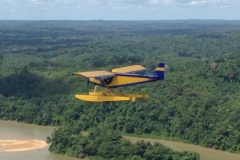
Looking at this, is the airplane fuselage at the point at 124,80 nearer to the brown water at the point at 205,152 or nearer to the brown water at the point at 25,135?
the brown water at the point at 25,135

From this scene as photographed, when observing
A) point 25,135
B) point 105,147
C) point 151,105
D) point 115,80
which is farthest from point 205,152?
point 115,80

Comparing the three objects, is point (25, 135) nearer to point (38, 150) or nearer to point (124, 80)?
point (38, 150)

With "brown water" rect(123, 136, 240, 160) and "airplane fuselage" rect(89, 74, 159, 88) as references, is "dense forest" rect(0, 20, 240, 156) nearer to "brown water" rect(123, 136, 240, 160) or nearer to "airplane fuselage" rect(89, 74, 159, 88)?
"brown water" rect(123, 136, 240, 160)

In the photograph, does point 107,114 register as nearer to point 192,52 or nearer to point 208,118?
point 208,118

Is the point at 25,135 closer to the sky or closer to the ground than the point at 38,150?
closer to the ground

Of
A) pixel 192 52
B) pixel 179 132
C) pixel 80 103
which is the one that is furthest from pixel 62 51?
pixel 179 132

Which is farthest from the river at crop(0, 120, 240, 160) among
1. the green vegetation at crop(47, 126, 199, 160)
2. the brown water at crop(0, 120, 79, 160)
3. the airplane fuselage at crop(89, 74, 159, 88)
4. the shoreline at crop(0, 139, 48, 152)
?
the airplane fuselage at crop(89, 74, 159, 88)
